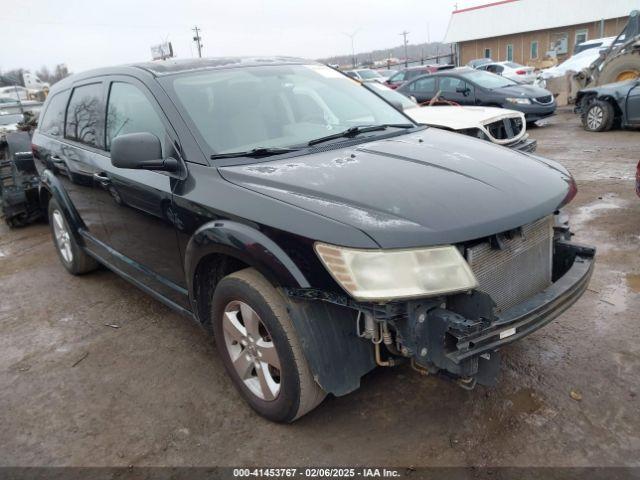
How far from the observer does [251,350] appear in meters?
2.59

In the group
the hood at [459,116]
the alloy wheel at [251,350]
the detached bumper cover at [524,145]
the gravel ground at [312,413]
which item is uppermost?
the hood at [459,116]

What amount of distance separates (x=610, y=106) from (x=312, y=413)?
10034mm

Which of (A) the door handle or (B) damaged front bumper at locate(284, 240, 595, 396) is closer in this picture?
(B) damaged front bumper at locate(284, 240, 595, 396)

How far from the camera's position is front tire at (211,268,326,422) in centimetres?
230

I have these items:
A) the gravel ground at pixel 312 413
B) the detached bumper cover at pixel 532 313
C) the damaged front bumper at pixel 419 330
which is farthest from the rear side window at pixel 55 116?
the detached bumper cover at pixel 532 313

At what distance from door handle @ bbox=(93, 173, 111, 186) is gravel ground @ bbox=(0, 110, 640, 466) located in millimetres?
1099

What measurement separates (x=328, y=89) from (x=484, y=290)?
1957 millimetres

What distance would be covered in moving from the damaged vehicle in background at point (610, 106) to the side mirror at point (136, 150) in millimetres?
9686

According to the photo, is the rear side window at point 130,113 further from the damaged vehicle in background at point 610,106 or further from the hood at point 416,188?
the damaged vehicle in background at point 610,106

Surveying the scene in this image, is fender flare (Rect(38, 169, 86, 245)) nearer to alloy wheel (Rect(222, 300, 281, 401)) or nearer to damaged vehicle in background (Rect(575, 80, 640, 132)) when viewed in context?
alloy wheel (Rect(222, 300, 281, 401))

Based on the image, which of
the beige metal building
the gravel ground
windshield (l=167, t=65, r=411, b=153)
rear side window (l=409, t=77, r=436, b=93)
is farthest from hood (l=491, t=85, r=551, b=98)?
the beige metal building

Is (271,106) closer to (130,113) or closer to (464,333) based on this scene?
(130,113)

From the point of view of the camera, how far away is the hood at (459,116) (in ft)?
20.9

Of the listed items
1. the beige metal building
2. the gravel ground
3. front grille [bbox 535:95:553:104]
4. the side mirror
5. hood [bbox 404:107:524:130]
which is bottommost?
the gravel ground
